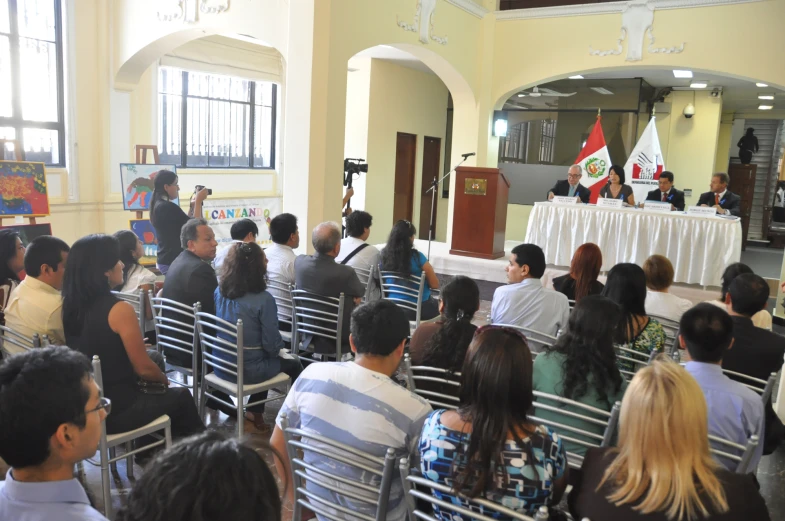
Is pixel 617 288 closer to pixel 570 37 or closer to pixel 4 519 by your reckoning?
pixel 4 519

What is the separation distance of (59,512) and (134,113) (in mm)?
7497

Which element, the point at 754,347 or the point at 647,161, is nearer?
the point at 754,347

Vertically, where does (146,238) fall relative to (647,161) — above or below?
below

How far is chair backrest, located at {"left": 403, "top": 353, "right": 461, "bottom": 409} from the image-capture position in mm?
2174

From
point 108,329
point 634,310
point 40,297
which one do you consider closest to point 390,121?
point 634,310

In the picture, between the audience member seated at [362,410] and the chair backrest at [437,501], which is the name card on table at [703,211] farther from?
→ the chair backrest at [437,501]

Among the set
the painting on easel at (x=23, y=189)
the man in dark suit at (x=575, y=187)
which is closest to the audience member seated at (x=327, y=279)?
the painting on easel at (x=23, y=189)

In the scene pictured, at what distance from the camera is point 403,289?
4.07 metres

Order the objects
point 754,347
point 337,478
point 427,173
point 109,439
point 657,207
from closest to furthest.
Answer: point 337,478
point 109,439
point 754,347
point 657,207
point 427,173

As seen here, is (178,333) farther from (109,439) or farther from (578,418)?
(578,418)

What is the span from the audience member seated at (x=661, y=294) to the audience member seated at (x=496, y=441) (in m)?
1.95

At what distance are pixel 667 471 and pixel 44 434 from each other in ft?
4.17

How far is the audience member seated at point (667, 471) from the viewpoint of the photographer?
1304 millimetres

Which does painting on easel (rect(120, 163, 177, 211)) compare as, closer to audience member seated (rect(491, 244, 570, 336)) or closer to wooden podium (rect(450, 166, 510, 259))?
wooden podium (rect(450, 166, 510, 259))
